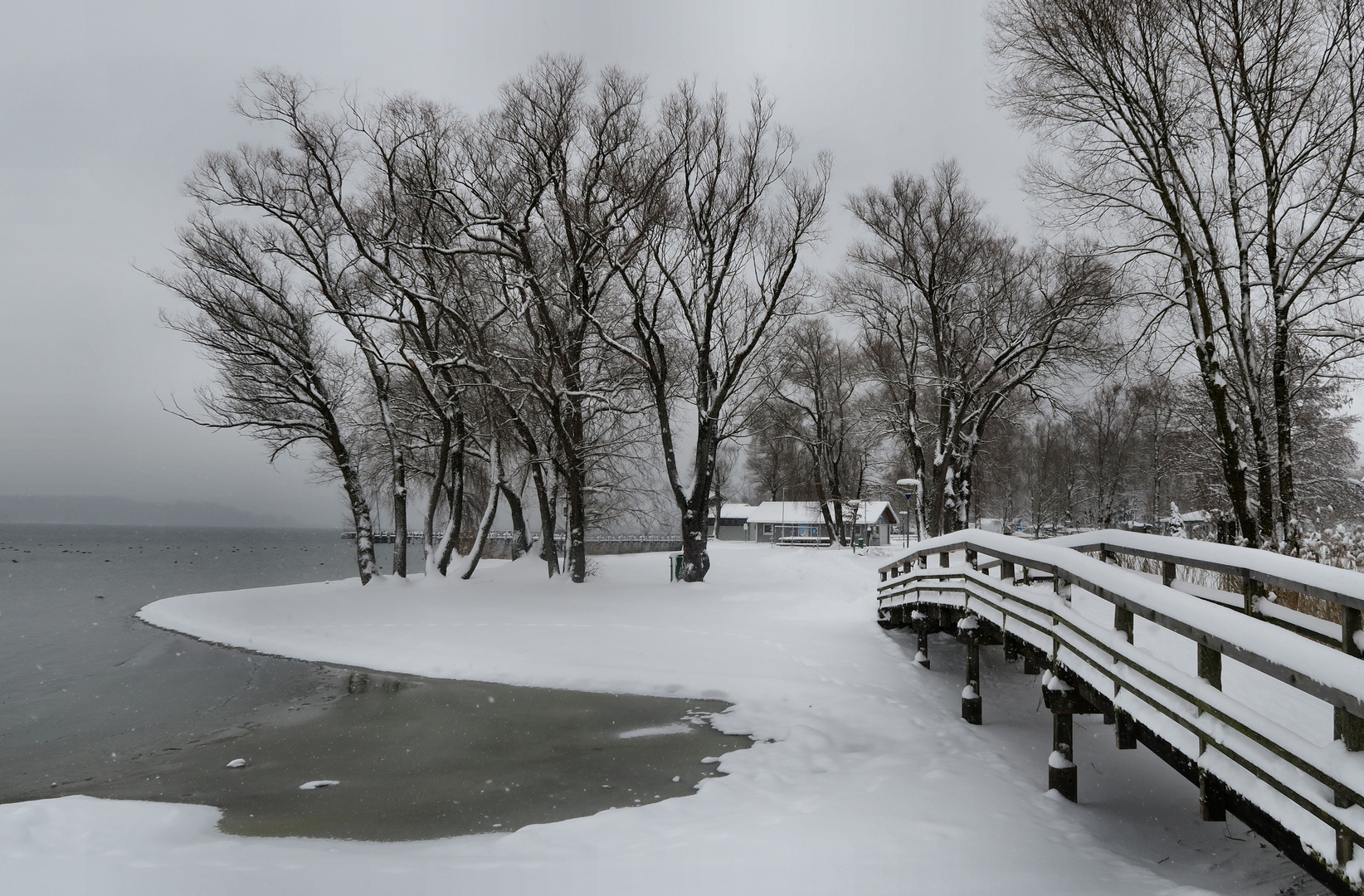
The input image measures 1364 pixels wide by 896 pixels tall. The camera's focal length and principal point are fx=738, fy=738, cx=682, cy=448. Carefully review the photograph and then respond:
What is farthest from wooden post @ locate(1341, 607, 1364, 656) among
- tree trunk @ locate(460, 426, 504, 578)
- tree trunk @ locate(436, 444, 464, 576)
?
tree trunk @ locate(436, 444, 464, 576)

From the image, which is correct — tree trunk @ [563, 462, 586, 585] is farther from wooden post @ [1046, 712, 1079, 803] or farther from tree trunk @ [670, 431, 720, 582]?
wooden post @ [1046, 712, 1079, 803]

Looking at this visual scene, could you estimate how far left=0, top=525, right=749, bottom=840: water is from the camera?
20.2ft

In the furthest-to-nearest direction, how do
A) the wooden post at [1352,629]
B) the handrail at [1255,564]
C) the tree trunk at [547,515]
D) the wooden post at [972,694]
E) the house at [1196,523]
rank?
the house at [1196,523] < the tree trunk at [547,515] < the wooden post at [972,694] < the wooden post at [1352,629] < the handrail at [1255,564]

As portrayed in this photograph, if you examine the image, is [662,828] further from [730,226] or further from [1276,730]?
[730,226]

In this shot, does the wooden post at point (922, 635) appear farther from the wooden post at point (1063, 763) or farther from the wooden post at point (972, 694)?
the wooden post at point (1063, 763)

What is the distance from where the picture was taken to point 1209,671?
432 cm

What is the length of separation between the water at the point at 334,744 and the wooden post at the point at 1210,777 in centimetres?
372

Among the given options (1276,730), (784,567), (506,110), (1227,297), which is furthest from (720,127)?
(1276,730)

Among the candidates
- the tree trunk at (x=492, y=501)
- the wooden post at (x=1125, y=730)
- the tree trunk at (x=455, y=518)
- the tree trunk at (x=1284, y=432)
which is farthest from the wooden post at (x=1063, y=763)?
the tree trunk at (x=455, y=518)

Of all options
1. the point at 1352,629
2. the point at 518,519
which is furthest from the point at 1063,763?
the point at 518,519

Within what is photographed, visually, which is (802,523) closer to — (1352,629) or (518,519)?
(518,519)

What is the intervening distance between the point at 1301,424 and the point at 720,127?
18902 mm

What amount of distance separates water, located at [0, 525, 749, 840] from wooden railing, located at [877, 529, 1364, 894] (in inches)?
127

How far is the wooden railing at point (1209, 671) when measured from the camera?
127 inches
